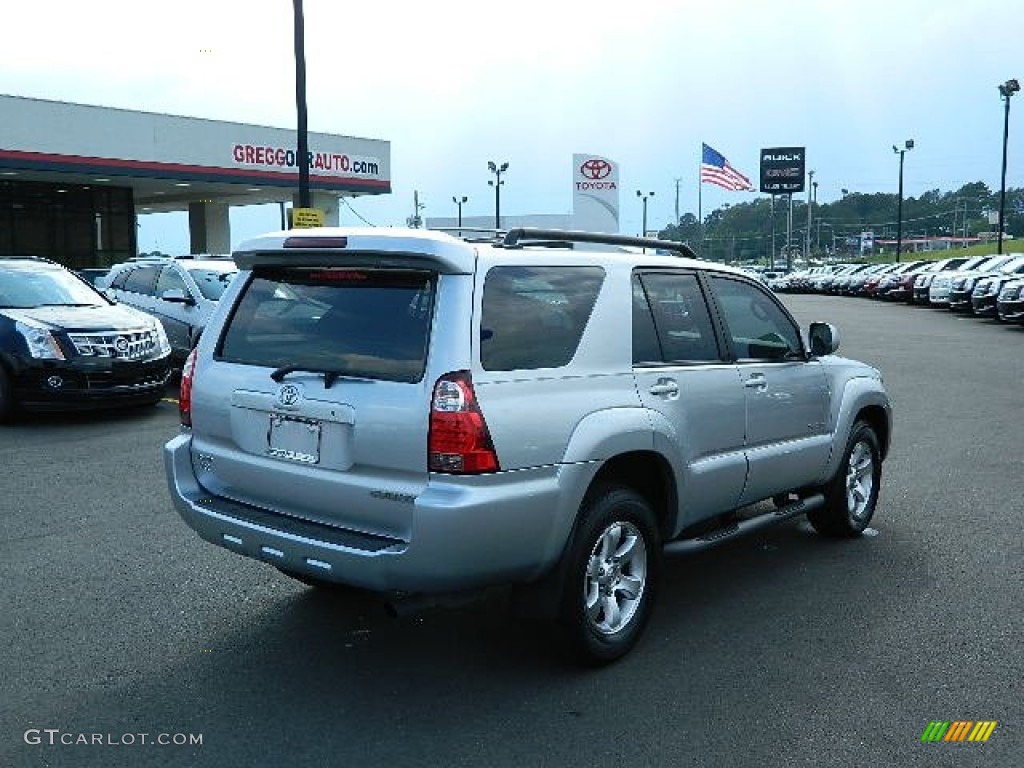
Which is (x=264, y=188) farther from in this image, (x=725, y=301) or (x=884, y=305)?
(x=725, y=301)

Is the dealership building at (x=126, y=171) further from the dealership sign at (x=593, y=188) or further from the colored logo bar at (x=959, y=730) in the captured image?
the colored logo bar at (x=959, y=730)

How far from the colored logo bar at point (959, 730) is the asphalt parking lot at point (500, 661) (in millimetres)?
34

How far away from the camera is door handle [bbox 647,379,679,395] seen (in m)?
4.48

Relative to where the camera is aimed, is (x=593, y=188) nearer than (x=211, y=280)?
No

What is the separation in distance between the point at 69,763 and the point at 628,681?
2.12 meters

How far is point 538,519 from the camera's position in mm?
3826

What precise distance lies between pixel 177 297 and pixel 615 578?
10.5 m

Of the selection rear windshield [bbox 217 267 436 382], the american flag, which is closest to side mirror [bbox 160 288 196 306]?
rear windshield [bbox 217 267 436 382]

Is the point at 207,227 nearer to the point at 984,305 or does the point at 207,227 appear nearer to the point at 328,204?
the point at 328,204

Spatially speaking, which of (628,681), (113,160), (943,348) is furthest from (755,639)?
(113,160)

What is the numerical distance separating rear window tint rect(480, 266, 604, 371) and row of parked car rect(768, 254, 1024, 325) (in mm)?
22060

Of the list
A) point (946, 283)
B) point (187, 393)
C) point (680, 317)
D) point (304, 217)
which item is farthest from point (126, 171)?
point (680, 317)

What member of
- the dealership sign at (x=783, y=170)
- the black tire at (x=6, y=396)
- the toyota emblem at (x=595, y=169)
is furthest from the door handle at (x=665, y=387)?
the dealership sign at (x=783, y=170)

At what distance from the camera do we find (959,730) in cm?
370
